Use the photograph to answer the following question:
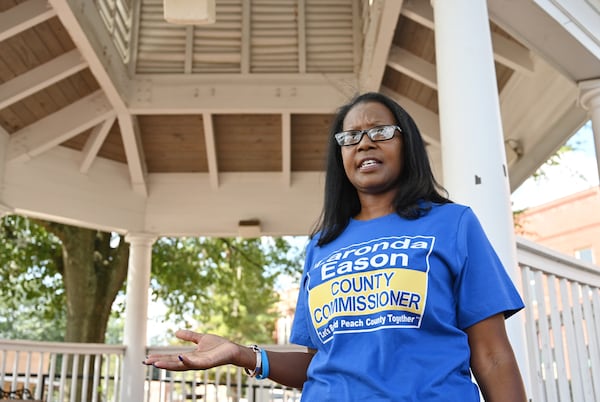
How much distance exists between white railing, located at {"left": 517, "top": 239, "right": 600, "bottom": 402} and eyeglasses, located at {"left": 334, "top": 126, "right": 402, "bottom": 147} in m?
1.49

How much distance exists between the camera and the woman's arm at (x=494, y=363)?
1.06 meters

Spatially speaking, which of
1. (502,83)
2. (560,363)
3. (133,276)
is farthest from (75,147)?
(560,363)

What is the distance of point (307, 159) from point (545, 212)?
13666 mm

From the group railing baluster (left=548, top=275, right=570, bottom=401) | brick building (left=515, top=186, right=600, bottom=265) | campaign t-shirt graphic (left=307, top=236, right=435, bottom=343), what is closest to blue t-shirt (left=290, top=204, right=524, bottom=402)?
campaign t-shirt graphic (left=307, top=236, right=435, bottom=343)

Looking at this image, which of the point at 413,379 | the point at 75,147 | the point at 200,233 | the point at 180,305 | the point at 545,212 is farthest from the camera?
the point at 545,212

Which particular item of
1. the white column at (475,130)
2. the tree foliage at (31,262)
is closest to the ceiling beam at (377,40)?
the white column at (475,130)

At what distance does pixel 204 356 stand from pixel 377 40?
3767 mm

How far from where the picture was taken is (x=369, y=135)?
1274mm

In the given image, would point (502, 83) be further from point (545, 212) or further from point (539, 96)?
point (545, 212)

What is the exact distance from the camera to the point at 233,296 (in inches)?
504

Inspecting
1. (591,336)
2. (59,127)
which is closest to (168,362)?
(591,336)

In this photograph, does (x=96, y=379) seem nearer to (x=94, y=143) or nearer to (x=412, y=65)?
(x=94, y=143)

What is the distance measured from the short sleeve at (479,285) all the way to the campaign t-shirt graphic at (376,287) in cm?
7

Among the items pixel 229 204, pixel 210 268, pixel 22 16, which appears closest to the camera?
pixel 22 16
